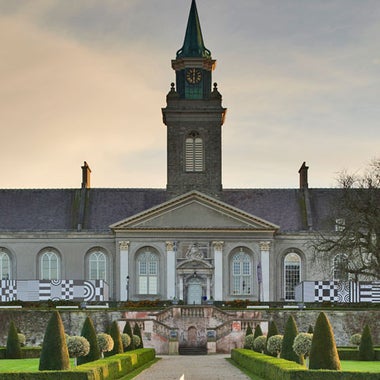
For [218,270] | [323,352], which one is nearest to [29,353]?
[323,352]

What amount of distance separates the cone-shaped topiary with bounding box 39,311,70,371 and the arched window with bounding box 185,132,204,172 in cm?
3880

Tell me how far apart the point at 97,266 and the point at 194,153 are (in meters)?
9.92

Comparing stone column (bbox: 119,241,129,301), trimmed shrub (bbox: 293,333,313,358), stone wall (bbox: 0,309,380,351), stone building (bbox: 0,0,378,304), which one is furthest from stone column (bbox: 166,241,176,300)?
trimmed shrub (bbox: 293,333,313,358)

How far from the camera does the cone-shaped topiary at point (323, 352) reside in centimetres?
2283

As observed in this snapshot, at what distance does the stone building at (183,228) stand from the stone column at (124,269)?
0.06m

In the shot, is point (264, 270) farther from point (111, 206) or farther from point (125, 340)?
point (125, 340)

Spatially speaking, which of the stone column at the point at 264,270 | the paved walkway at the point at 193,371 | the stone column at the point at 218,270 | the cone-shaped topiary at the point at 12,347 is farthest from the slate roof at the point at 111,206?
the paved walkway at the point at 193,371

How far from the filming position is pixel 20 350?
1409 inches

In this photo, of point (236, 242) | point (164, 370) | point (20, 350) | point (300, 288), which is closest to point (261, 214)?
point (236, 242)

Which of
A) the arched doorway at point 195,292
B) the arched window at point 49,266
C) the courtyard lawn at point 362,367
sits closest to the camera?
the courtyard lawn at point 362,367

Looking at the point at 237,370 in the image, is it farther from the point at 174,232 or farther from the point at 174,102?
the point at 174,102

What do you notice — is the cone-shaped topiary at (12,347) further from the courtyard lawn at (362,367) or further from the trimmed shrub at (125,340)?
the courtyard lawn at (362,367)

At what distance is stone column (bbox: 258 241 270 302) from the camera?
191 feet

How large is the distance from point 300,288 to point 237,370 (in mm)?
25173
